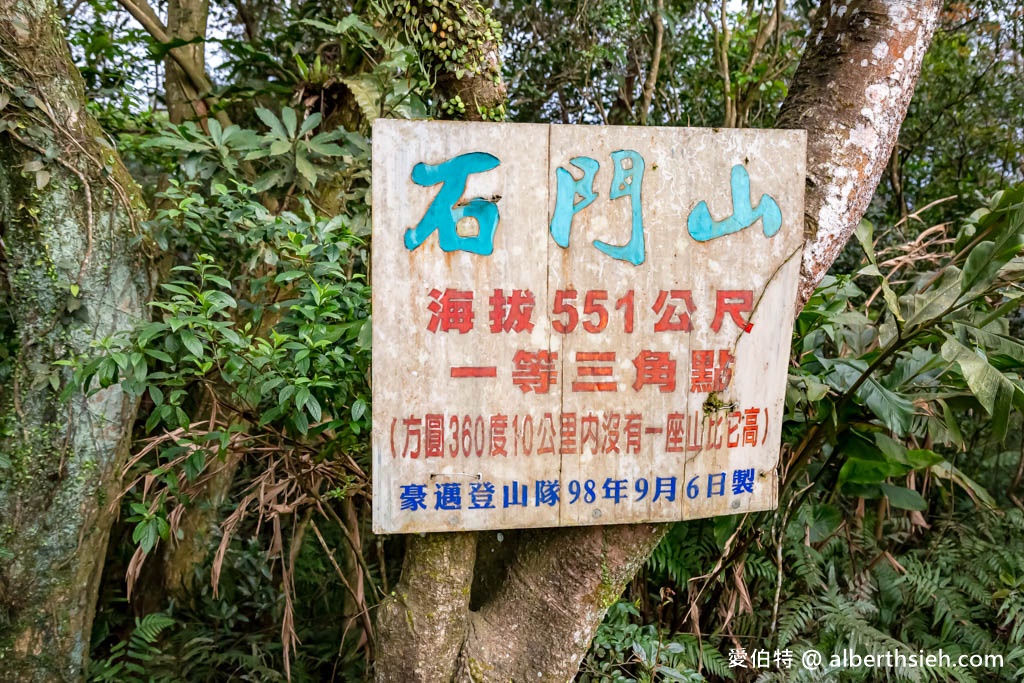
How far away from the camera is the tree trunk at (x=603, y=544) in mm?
1744

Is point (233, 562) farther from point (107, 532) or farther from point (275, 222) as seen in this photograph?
point (275, 222)

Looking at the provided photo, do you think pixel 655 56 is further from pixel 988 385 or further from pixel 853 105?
pixel 988 385

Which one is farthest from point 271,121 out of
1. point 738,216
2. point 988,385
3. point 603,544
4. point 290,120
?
point 988,385

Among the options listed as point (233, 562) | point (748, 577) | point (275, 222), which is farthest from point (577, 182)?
point (233, 562)

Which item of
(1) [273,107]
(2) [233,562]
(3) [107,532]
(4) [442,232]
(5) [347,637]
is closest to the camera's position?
(4) [442,232]

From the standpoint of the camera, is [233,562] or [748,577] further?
[233,562]

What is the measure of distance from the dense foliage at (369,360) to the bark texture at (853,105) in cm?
25

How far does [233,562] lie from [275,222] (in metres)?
1.61

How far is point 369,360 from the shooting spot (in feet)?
5.86

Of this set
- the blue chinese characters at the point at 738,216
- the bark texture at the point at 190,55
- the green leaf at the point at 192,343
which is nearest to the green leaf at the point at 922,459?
the blue chinese characters at the point at 738,216

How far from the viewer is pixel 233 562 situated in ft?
9.22

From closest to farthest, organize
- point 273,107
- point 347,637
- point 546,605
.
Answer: point 546,605, point 347,637, point 273,107

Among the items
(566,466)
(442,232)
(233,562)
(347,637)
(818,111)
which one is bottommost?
(347,637)

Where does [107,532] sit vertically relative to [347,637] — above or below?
above
